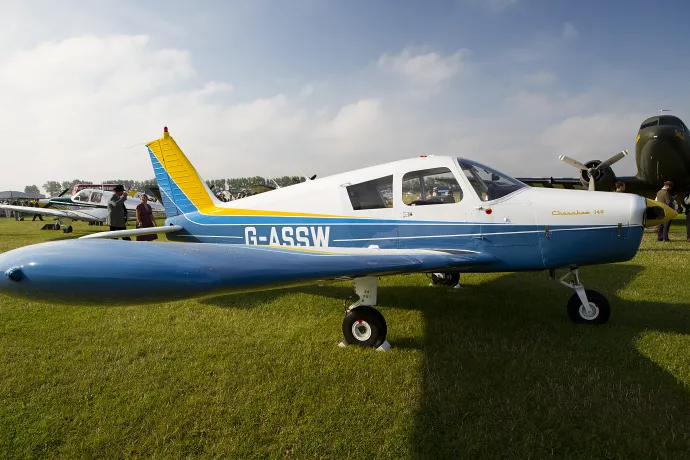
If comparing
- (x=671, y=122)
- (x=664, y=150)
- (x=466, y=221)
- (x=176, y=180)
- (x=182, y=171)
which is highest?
(x=671, y=122)

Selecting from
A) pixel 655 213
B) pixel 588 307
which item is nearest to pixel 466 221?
pixel 588 307

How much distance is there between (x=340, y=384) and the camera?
11.6ft

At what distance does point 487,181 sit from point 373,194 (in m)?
1.53

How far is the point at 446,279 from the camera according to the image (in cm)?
743

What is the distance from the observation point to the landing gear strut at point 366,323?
4371mm

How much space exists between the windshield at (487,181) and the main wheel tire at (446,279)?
270cm

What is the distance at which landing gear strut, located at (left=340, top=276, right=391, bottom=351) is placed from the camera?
4.37 metres

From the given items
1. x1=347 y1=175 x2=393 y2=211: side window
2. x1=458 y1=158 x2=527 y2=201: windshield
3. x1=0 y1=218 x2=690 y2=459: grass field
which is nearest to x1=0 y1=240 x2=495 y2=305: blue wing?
x1=0 y1=218 x2=690 y2=459: grass field

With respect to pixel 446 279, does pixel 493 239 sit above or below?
above

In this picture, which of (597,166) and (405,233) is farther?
(597,166)

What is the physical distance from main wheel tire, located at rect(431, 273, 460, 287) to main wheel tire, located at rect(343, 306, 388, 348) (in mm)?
3247

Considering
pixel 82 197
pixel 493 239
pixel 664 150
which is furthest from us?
pixel 82 197

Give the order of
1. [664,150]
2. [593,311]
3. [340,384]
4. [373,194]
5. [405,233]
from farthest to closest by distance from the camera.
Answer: [664,150] → [373,194] → [405,233] → [593,311] → [340,384]

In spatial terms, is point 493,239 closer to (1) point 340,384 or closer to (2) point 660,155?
(1) point 340,384
